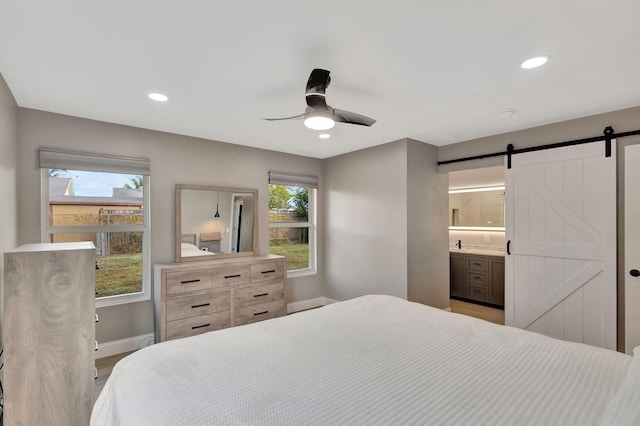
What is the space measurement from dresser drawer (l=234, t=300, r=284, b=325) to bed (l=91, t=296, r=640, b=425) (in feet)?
6.07

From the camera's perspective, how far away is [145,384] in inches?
49.6

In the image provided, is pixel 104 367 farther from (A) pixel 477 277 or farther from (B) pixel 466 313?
(A) pixel 477 277

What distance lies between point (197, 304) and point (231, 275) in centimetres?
46

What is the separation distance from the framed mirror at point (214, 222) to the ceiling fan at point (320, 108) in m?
2.20

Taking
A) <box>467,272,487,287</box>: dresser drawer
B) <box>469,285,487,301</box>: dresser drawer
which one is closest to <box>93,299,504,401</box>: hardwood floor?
<box>469,285,487,301</box>: dresser drawer

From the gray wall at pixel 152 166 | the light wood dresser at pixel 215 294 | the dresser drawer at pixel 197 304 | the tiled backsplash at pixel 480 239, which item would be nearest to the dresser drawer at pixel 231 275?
the light wood dresser at pixel 215 294

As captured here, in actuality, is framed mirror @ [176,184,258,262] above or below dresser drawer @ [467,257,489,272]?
above

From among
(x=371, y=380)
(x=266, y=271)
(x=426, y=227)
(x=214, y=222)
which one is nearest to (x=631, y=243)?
(x=426, y=227)

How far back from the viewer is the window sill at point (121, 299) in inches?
125

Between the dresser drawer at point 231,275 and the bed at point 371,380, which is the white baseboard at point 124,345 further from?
the bed at point 371,380

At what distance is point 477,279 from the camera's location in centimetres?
499

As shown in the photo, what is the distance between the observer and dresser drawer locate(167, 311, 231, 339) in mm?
3172

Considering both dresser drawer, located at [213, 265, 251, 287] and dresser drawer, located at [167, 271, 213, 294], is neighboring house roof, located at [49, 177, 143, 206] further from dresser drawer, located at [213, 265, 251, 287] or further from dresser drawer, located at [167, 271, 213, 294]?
dresser drawer, located at [213, 265, 251, 287]

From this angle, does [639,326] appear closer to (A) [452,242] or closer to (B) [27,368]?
(A) [452,242]
